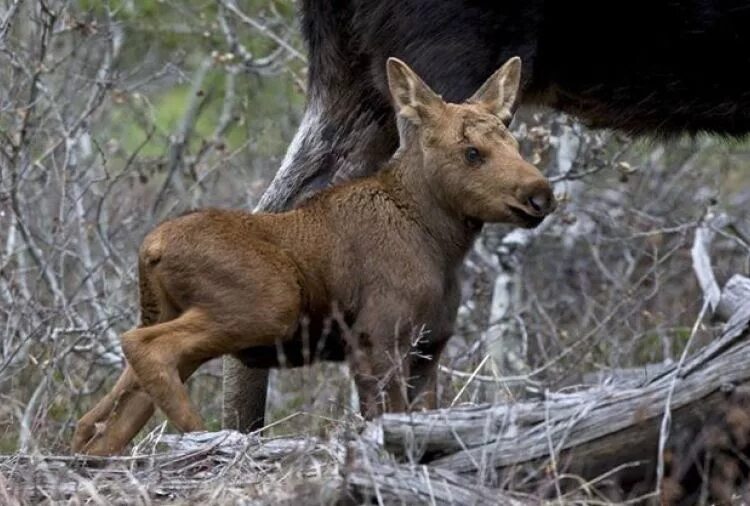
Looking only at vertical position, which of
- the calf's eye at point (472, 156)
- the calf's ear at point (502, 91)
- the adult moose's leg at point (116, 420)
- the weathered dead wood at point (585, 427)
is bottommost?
the adult moose's leg at point (116, 420)

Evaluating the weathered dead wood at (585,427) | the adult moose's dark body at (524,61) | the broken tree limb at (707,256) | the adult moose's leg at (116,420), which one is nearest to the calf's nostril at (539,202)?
the weathered dead wood at (585,427)

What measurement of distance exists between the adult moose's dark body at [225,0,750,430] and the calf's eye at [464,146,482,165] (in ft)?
2.75

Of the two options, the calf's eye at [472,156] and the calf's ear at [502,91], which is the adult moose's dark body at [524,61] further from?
the calf's eye at [472,156]

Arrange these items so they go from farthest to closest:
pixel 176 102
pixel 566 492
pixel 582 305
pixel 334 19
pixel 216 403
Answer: pixel 176 102 < pixel 582 305 < pixel 216 403 < pixel 334 19 < pixel 566 492

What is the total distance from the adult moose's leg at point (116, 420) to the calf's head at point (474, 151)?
1.30 m

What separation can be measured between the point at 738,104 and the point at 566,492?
3322mm

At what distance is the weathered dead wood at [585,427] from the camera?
18.0 feet

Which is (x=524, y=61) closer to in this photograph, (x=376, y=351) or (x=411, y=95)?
(x=411, y=95)

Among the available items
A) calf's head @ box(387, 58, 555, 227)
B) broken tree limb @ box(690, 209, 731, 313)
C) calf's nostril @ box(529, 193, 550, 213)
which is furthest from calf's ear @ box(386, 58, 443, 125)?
broken tree limb @ box(690, 209, 731, 313)

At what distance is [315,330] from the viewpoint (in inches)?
265

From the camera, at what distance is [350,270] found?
6.69m

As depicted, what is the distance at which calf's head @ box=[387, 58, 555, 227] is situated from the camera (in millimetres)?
6535

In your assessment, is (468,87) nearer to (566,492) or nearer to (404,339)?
(404,339)

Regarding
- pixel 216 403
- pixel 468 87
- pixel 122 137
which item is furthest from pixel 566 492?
pixel 122 137
